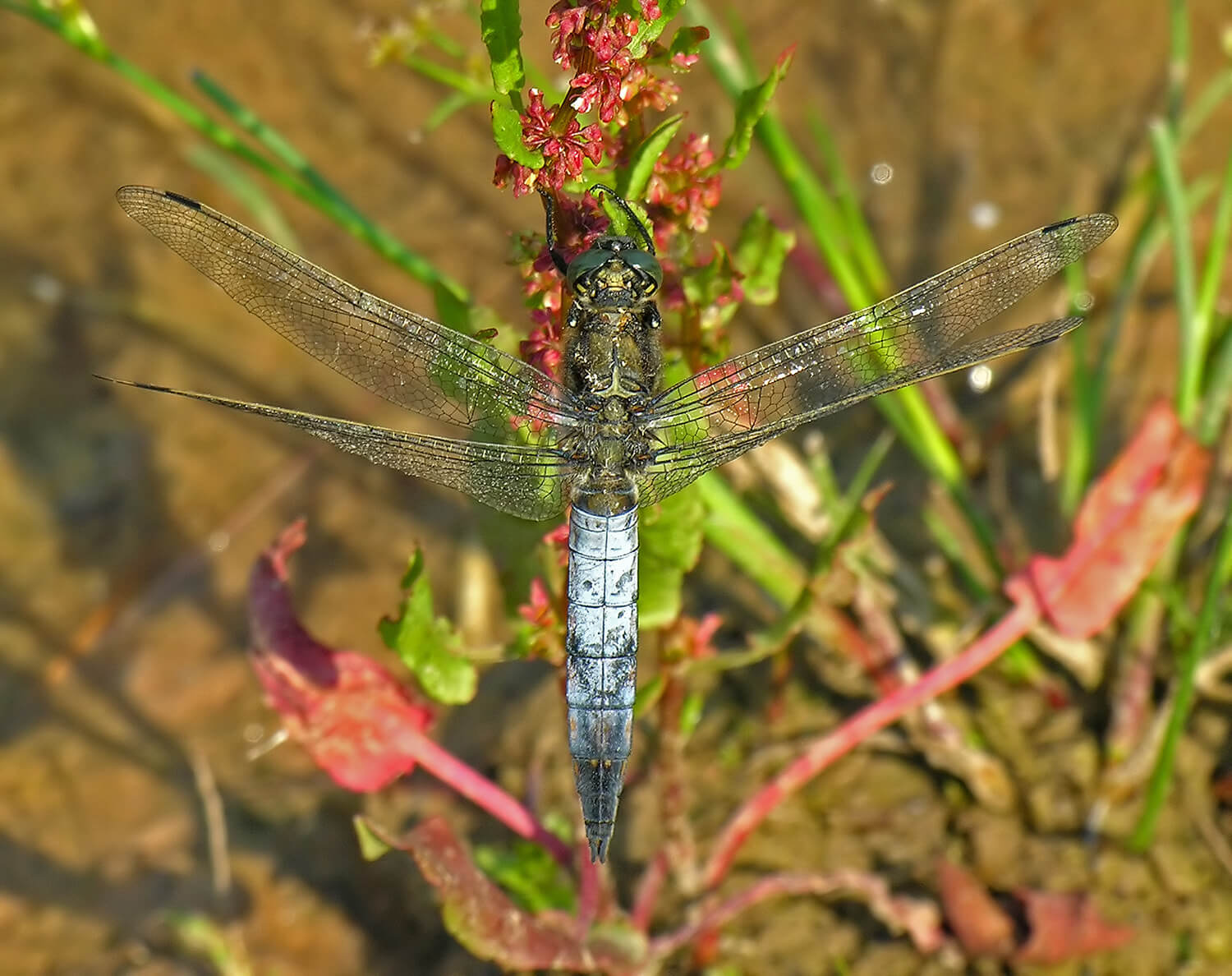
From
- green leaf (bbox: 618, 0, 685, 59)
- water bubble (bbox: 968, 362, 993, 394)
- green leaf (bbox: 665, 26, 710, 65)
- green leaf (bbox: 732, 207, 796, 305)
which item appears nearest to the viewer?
green leaf (bbox: 618, 0, 685, 59)

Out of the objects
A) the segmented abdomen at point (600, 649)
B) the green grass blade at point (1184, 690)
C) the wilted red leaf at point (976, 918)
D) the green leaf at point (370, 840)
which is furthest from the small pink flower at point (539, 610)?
the green grass blade at point (1184, 690)

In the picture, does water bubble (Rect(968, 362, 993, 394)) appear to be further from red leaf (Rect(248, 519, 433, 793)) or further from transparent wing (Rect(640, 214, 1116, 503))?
red leaf (Rect(248, 519, 433, 793))

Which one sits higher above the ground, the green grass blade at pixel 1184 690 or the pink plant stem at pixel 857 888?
the green grass blade at pixel 1184 690

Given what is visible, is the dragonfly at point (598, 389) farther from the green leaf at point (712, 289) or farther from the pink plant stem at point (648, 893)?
the pink plant stem at point (648, 893)

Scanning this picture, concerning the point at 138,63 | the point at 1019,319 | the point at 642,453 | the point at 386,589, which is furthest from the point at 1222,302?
the point at 138,63

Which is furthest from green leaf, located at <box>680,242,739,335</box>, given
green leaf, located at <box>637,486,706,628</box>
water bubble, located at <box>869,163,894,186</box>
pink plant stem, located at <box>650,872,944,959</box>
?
water bubble, located at <box>869,163,894,186</box>

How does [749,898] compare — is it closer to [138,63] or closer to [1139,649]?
[1139,649]
